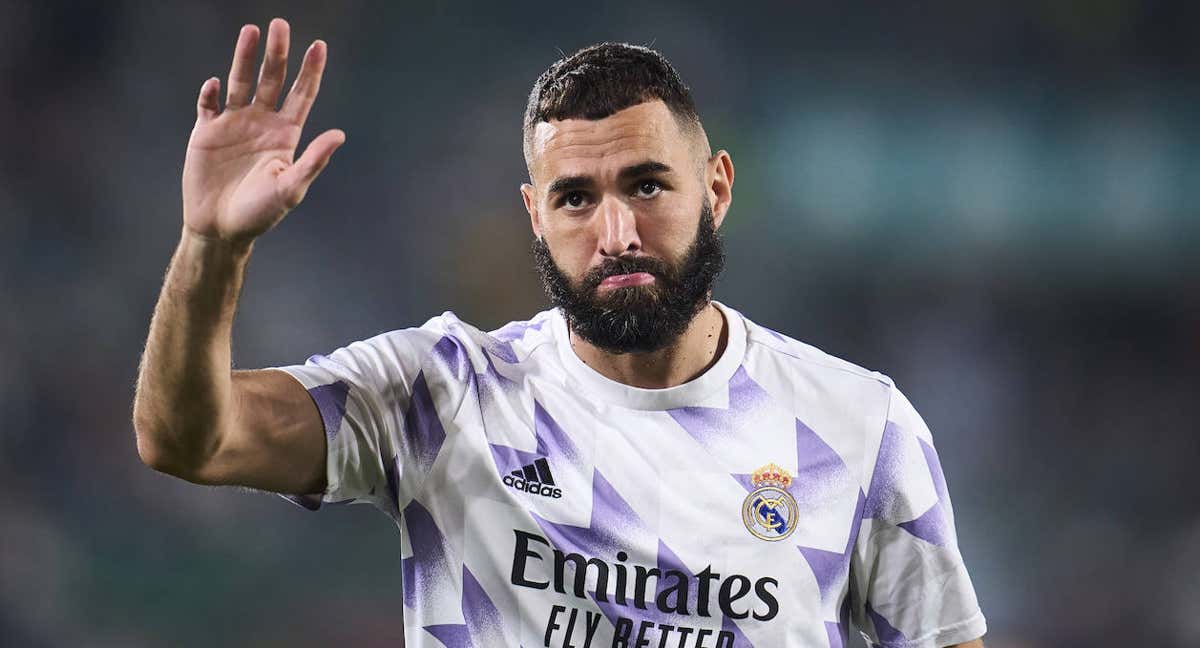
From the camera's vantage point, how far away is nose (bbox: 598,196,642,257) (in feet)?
7.68

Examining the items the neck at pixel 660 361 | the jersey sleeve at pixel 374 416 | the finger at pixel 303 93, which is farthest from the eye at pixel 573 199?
the finger at pixel 303 93

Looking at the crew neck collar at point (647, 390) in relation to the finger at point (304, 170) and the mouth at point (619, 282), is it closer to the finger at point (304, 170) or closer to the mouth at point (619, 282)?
the mouth at point (619, 282)

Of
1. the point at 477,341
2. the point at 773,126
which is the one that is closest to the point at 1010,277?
the point at 773,126

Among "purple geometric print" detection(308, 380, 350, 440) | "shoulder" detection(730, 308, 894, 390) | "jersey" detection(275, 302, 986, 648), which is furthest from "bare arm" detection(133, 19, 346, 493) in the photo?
"shoulder" detection(730, 308, 894, 390)

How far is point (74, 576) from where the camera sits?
4637 mm

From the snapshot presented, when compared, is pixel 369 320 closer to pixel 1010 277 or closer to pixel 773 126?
pixel 773 126

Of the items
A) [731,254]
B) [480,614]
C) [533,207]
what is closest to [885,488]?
[480,614]

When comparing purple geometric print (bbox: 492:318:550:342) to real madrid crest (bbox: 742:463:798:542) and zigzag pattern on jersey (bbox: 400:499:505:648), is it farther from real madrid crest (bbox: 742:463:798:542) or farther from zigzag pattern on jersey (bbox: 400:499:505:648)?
real madrid crest (bbox: 742:463:798:542)

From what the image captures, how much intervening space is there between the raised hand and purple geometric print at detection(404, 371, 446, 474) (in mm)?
586

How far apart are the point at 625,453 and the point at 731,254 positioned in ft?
9.70

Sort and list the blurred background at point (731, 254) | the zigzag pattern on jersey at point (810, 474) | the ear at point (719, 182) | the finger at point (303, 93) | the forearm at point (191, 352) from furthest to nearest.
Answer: the blurred background at point (731, 254) < the ear at point (719, 182) < the zigzag pattern on jersey at point (810, 474) < the finger at point (303, 93) < the forearm at point (191, 352)

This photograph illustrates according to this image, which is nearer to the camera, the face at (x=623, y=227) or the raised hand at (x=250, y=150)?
the raised hand at (x=250, y=150)

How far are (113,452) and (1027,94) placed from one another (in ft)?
14.3

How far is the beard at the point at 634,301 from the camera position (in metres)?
2.35
